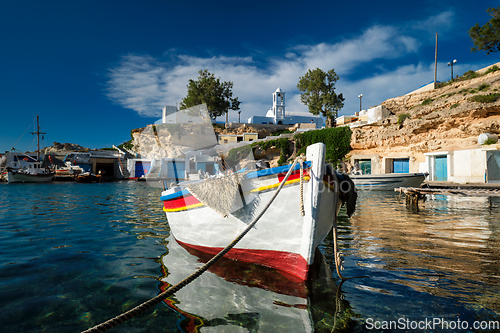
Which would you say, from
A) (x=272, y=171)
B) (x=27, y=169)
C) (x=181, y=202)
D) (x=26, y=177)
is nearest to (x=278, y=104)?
(x=26, y=177)

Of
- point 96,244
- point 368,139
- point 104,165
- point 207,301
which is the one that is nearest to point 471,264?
point 207,301

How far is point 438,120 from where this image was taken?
18.9 meters

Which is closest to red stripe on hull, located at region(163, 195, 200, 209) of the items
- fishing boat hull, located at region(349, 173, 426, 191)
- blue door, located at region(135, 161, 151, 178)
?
fishing boat hull, located at region(349, 173, 426, 191)

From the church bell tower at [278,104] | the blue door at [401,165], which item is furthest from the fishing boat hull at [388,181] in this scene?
the church bell tower at [278,104]

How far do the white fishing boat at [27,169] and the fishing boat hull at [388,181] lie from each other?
33.9 m

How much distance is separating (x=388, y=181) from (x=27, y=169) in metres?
43.2

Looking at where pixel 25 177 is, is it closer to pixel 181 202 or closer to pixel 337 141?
pixel 181 202

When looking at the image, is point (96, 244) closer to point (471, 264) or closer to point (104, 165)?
point (471, 264)

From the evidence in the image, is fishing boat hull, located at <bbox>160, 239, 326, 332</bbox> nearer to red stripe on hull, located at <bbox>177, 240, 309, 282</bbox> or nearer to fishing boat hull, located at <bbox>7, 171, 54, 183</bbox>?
red stripe on hull, located at <bbox>177, 240, 309, 282</bbox>

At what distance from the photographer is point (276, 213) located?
136 inches

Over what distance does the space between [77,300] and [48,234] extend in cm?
421

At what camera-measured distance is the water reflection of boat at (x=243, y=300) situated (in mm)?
2504

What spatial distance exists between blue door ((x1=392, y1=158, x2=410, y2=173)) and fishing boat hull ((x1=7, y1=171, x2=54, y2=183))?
37.6 metres

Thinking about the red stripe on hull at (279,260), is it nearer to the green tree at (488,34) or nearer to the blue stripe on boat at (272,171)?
the blue stripe on boat at (272,171)
